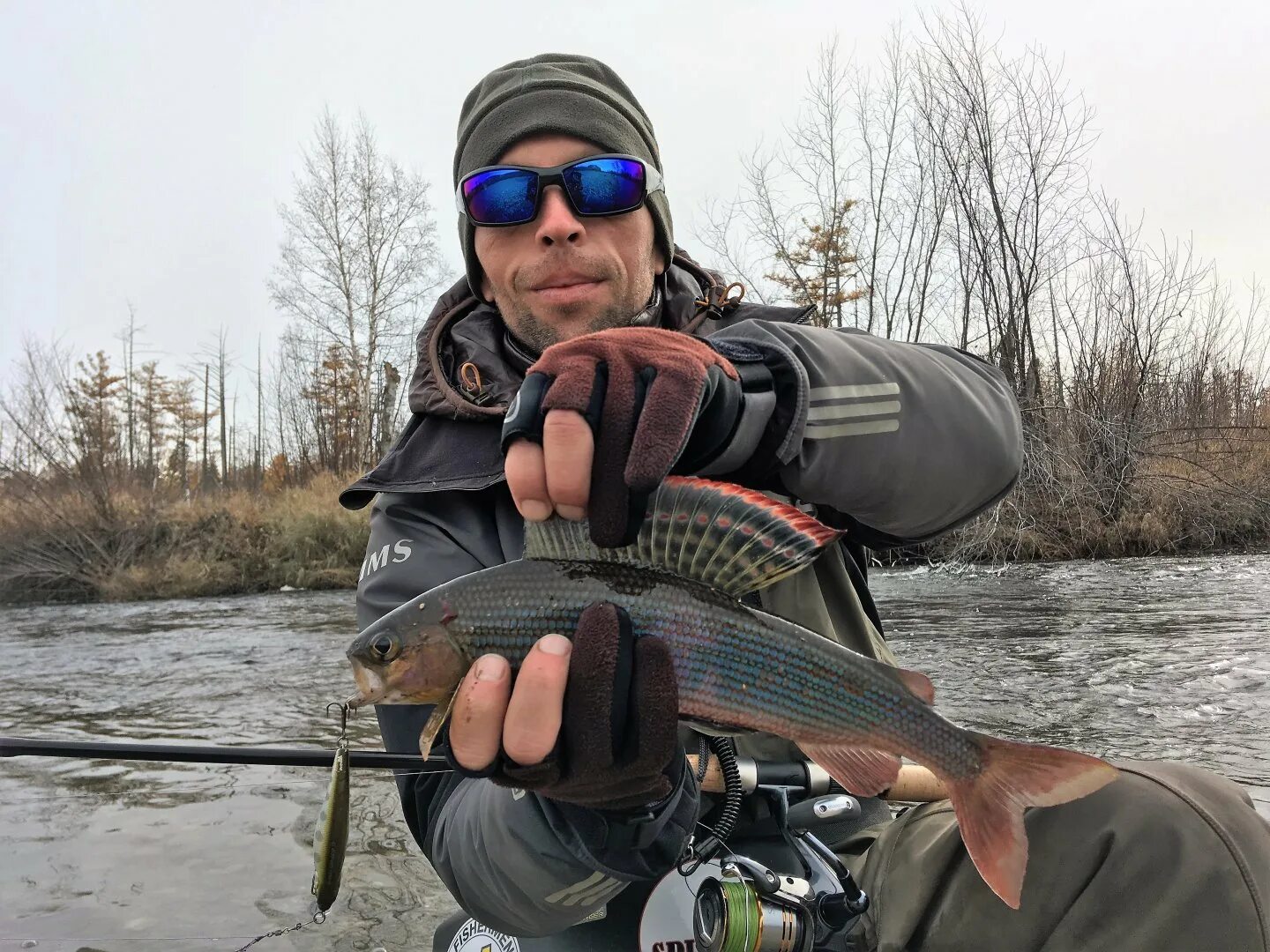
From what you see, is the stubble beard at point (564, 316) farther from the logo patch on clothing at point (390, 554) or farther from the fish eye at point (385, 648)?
the fish eye at point (385, 648)

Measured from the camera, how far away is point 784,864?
7.21 feet

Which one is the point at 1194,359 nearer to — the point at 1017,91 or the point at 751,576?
the point at 1017,91

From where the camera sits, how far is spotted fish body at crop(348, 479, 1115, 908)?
4.91 ft

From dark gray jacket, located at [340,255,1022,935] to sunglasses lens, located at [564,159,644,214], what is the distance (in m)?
0.37

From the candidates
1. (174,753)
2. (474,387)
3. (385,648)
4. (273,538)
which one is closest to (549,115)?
(474,387)

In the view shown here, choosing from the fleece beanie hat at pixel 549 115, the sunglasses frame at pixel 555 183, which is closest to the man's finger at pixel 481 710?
the sunglasses frame at pixel 555 183

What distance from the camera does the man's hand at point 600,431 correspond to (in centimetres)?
144

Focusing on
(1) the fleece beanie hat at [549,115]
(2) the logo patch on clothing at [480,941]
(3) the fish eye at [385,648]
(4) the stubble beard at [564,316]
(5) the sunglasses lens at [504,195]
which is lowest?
(2) the logo patch on clothing at [480,941]

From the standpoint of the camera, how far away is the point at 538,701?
56.2 inches

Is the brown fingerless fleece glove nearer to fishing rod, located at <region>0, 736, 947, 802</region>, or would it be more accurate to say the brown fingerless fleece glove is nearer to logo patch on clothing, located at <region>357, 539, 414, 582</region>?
fishing rod, located at <region>0, 736, 947, 802</region>

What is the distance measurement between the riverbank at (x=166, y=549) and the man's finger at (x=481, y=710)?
53.1 feet

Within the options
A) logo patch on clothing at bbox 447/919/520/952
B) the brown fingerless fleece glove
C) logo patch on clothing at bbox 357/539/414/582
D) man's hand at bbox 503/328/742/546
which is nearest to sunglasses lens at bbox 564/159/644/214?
logo patch on clothing at bbox 357/539/414/582

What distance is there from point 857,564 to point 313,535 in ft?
54.9

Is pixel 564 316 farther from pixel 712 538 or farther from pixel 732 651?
pixel 732 651
